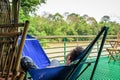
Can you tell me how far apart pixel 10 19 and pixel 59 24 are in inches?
347

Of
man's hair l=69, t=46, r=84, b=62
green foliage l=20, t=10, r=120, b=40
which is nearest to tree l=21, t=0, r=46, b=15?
green foliage l=20, t=10, r=120, b=40

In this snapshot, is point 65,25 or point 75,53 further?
point 65,25

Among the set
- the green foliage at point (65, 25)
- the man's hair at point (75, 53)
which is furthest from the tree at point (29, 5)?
the man's hair at point (75, 53)

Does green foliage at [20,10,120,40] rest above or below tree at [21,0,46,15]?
below

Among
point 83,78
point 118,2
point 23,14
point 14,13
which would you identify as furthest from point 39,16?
point 14,13

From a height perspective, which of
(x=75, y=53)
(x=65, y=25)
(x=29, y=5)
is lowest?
(x=65, y=25)

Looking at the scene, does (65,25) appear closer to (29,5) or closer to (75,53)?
(29,5)

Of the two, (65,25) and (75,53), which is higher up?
(75,53)

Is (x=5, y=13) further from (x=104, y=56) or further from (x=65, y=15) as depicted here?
(x=65, y=15)

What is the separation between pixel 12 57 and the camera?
62.9 inches

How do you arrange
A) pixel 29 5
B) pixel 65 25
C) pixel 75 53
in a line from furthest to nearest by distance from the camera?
pixel 29 5
pixel 65 25
pixel 75 53

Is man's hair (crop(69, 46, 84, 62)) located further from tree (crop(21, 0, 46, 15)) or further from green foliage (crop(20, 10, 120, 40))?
tree (crop(21, 0, 46, 15))

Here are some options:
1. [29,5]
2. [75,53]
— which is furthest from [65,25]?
[75,53]

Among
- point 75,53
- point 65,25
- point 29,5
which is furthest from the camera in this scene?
point 29,5
